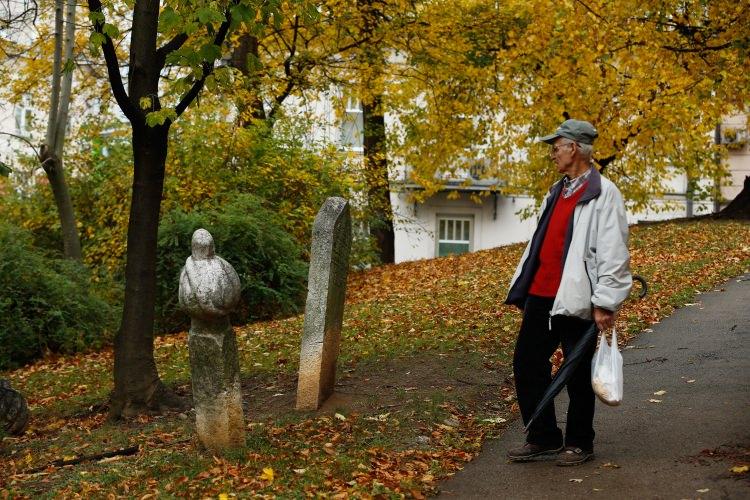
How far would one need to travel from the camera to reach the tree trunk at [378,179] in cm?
2319

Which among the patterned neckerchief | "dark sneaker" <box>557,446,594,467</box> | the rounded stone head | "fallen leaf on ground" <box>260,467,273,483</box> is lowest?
"fallen leaf on ground" <box>260,467,273,483</box>

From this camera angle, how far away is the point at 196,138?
18734 millimetres

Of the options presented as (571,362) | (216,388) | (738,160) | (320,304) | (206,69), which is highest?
(738,160)

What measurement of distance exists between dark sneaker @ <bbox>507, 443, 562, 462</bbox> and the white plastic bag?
705 mm

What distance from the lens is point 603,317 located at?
609cm

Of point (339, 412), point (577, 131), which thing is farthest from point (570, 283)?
point (339, 412)

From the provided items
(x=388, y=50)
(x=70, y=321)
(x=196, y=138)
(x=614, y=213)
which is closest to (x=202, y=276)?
(x=614, y=213)

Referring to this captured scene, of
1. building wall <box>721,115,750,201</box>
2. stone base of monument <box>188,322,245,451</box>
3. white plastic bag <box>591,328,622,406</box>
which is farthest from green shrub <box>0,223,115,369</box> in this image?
building wall <box>721,115,750,201</box>

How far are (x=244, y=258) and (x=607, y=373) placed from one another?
11346 millimetres

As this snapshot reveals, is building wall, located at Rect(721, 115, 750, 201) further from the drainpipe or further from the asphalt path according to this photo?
the asphalt path

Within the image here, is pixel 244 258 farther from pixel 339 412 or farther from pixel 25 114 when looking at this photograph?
pixel 25 114

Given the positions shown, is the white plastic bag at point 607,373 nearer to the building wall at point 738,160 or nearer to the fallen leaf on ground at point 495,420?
the fallen leaf on ground at point 495,420

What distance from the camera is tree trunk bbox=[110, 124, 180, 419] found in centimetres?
908

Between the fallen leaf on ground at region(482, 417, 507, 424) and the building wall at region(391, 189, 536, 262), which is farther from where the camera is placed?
the building wall at region(391, 189, 536, 262)
